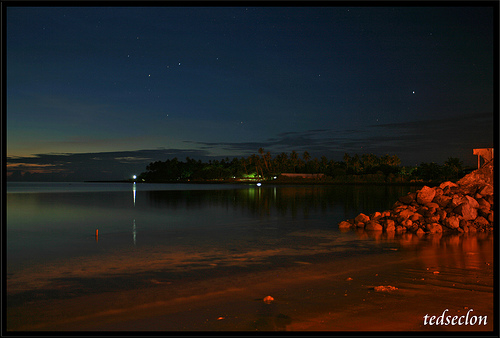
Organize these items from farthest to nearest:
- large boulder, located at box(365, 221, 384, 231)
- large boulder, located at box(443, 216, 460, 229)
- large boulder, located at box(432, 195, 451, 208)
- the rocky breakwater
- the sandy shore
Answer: large boulder, located at box(432, 195, 451, 208) → large boulder, located at box(365, 221, 384, 231) → the rocky breakwater → large boulder, located at box(443, 216, 460, 229) → the sandy shore

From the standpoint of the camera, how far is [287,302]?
364 inches

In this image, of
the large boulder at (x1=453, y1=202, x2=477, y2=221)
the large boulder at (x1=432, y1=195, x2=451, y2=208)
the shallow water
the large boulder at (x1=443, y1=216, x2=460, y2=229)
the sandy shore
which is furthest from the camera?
the large boulder at (x1=432, y1=195, x2=451, y2=208)

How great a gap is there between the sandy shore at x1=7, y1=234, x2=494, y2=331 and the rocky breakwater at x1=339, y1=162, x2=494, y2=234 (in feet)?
24.3

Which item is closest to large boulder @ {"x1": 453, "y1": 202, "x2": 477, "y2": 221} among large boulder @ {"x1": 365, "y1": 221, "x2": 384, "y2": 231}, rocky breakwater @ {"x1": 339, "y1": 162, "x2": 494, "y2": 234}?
rocky breakwater @ {"x1": 339, "y1": 162, "x2": 494, "y2": 234}

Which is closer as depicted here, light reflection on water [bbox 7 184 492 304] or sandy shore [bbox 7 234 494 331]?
sandy shore [bbox 7 234 494 331]

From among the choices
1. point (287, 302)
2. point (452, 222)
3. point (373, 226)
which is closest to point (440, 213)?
point (452, 222)

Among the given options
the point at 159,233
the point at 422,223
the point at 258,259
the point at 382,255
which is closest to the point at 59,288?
the point at 258,259

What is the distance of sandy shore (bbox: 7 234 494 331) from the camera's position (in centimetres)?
802

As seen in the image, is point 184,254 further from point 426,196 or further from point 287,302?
point 426,196

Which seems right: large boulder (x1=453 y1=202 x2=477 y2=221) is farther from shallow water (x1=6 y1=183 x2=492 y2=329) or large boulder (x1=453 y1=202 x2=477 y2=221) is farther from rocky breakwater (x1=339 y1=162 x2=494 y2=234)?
shallow water (x1=6 y1=183 x2=492 y2=329)

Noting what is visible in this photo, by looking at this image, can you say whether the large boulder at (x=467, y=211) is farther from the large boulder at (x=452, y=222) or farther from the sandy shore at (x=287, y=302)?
the sandy shore at (x=287, y=302)

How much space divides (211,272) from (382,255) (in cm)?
602

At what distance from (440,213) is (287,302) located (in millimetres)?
Result: 14877

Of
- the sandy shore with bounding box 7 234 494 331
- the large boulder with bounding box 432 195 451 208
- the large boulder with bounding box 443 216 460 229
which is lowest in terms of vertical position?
the sandy shore with bounding box 7 234 494 331
